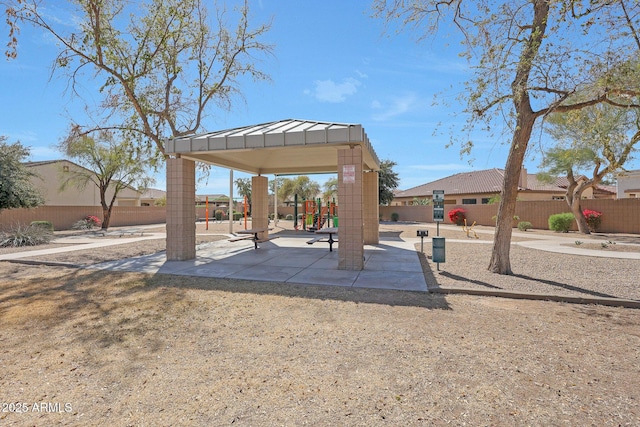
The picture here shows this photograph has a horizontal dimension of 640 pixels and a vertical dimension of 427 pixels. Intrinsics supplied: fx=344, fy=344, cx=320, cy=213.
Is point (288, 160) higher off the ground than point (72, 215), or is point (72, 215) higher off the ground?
point (288, 160)

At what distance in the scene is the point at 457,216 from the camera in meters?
28.4

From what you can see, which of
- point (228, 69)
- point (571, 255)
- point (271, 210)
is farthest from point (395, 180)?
point (571, 255)

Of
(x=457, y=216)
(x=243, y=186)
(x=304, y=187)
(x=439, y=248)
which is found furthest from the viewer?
(x=243, y=186)

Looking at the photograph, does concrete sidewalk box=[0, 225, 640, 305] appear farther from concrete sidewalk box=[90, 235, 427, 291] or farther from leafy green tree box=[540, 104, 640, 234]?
leafy green tree box=[540, 104, 640, 234]

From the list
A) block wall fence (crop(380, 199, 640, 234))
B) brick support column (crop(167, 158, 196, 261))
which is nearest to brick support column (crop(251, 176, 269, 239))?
brick support column (crop(167, 158, 196, 261))

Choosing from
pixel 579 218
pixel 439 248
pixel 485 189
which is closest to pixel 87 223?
pixel 439 248

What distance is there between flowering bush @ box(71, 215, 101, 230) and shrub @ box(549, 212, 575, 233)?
30.5 metres

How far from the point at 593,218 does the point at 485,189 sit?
1367 centimetres

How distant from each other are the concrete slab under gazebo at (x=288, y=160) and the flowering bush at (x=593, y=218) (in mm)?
14312

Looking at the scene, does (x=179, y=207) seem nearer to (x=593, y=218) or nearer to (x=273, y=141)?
(x=273, y=141)

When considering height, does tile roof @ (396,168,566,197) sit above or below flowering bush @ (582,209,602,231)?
above

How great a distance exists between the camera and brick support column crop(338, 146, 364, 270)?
26.3 feet

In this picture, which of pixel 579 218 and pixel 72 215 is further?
pixel 72 215

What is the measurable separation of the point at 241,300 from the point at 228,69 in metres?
13.9
